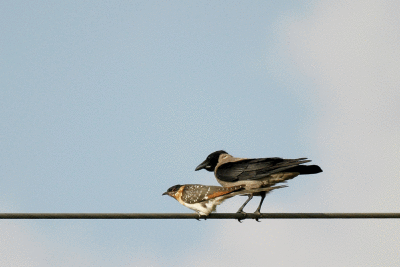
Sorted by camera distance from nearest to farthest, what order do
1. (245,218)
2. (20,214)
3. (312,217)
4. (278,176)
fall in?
(20,214), (312,217), (245,218), (278,176)

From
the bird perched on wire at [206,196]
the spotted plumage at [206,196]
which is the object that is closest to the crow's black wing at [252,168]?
the bird perched on wire at [206,196]

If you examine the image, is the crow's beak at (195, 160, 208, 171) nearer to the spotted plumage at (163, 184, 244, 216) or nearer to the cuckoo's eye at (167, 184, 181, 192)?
the cuckoo's eye at (167, 184, 181, 192)

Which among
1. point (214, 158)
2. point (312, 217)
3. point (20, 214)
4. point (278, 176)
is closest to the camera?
point (20, 214)

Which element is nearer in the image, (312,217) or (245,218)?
(312,217)

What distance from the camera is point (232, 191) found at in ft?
28.9

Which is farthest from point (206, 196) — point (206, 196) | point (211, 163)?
point (211, 163)

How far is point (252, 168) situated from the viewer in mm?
9516

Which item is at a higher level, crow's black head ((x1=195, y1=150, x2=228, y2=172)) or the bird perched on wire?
crow's black head ((x1=195, y1=150, x2=228, y2=172))

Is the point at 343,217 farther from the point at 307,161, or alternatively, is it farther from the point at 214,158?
the point at 214,158

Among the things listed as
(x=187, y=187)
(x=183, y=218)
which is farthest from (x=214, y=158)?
(x=183, y=218)

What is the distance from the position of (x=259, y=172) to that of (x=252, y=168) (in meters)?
0.18

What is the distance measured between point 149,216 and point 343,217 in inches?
90.9

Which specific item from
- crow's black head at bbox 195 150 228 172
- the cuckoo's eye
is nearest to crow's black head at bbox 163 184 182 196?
the cuckoo's eye

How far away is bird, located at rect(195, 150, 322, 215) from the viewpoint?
9.11 m
